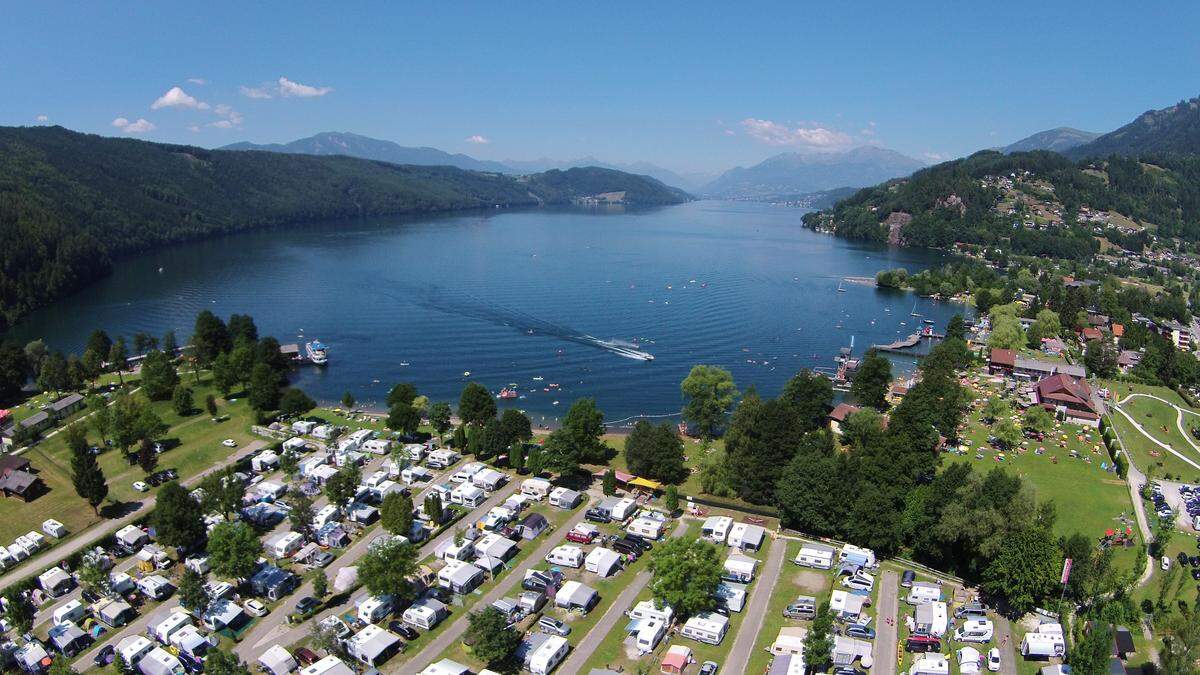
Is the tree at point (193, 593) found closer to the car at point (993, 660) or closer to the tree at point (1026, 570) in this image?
the car at point (993, 660)

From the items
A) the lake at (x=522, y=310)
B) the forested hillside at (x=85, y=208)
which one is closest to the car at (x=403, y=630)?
the lake at (x=522, y=310)

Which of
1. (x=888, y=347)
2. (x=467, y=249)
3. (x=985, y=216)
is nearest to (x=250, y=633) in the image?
(x=888, y=347)

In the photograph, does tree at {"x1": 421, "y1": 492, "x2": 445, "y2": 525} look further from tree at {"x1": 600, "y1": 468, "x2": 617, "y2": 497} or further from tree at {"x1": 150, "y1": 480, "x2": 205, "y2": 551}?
tree at {"x1": 150, "y1": 480, "x2": 205, "y2": 551}

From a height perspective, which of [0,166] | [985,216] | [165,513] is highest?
[0,166]

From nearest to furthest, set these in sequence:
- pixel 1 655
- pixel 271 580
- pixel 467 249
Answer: pixel 1 655 < pixel 271 580 < pixel 467 249

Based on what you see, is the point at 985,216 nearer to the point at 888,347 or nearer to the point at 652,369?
the point at 888,347

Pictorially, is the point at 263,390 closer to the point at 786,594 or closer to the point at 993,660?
the point at 786,594
